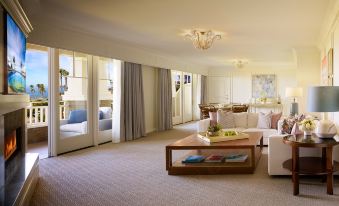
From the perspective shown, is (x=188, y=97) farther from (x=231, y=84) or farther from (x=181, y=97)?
(x=231, y=84)

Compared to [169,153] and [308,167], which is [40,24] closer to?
[169,153]

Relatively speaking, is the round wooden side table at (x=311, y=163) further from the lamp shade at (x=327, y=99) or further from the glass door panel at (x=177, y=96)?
the glass door panel at (x=177, y=96)

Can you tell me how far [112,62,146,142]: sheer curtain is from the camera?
24.5 ft

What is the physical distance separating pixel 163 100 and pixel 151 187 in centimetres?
591

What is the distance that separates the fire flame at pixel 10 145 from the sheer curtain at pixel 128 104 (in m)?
4.02

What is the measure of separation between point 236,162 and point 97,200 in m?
2.30

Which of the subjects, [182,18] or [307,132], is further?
[182,18]

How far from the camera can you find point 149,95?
9.27m

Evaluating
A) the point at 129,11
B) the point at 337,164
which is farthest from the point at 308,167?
the point at 129,11

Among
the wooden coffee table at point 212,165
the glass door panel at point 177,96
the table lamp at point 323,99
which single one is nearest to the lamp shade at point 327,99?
the table lamp at point 323,99

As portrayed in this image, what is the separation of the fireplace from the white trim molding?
1.24 m

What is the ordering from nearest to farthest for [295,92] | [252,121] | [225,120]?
1. [225,120]
2. [252,121]
3. [295,92]

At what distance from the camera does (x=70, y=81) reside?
21.0ft

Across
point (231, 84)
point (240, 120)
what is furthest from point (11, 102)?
point (231, 84)
